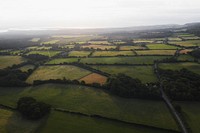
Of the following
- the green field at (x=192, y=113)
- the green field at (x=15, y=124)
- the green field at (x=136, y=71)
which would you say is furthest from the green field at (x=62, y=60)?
the green field at (x=192, y=113)

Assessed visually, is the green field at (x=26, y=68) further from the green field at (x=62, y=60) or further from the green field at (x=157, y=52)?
the green field at (x=157, y=52)

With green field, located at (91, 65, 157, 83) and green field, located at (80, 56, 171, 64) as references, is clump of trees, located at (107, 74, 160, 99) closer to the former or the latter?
green field, located at (91, 65, 157, 83)

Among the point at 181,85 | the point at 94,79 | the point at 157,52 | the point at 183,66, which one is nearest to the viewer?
the point at 181,85

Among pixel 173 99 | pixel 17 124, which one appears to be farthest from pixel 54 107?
pixel 173 99

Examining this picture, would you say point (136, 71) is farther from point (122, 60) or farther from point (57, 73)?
point (57, 73)

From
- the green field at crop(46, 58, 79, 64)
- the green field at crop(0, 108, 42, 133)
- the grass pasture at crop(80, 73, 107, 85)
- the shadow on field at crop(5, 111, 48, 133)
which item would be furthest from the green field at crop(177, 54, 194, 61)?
the green field at crop(0, 108, 42, 133)

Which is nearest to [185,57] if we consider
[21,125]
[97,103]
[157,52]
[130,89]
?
[157,52]
